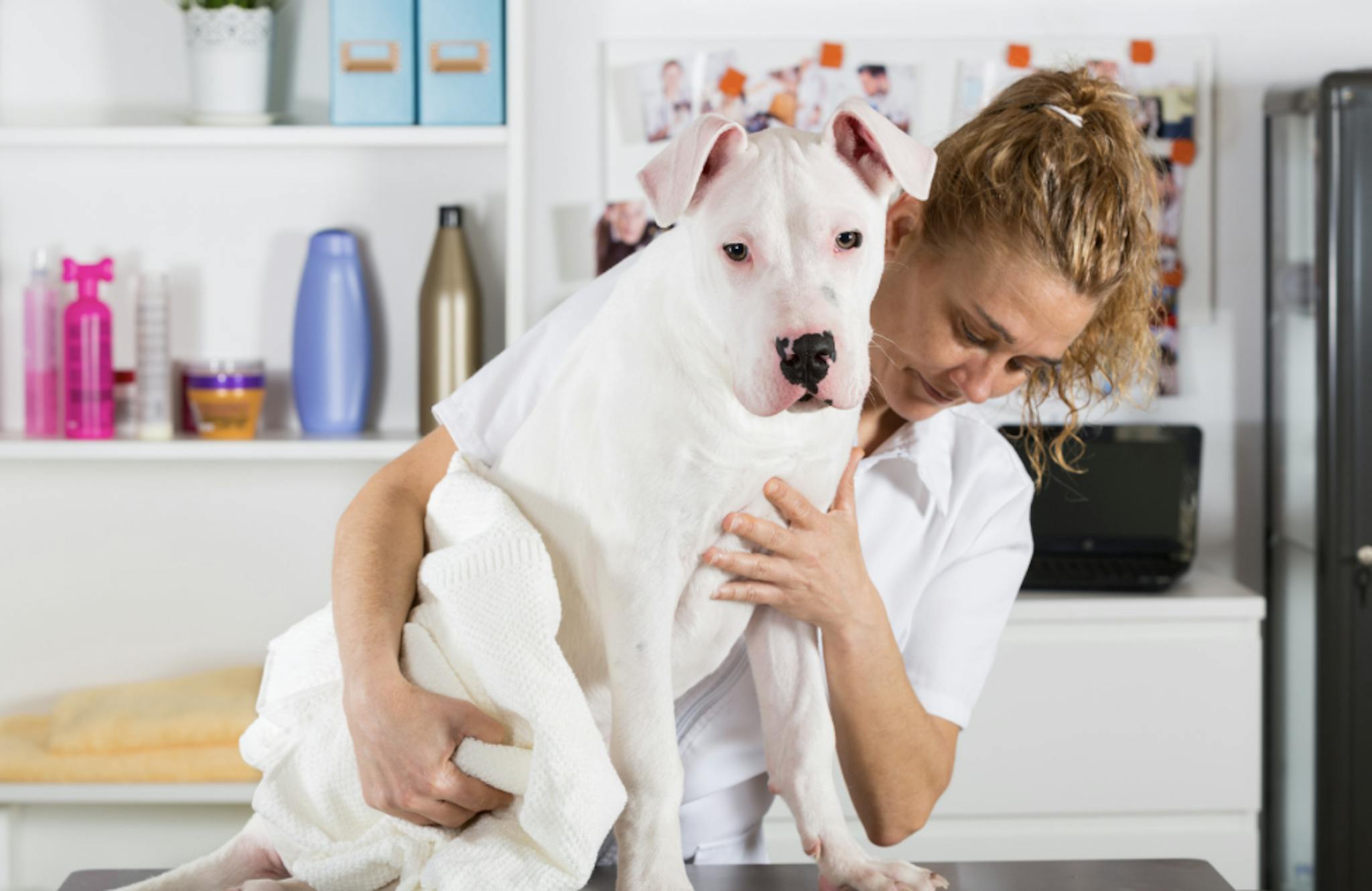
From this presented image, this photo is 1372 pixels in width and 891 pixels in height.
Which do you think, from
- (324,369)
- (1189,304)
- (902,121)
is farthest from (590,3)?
(1189,304)

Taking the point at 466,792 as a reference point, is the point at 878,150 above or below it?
above

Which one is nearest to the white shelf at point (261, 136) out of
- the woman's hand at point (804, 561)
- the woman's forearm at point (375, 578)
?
the woman's forearm at point (375, 578)

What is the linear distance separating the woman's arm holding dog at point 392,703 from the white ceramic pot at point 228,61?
4.75 feet

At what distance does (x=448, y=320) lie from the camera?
241 centimetres

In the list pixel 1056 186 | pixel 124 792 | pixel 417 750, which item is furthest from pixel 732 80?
pixel 417 750

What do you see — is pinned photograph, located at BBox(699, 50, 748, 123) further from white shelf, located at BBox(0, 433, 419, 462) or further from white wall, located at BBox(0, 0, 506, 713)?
white shelf, located at BBox(0, 433, 419, 462)

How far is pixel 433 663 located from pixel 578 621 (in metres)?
0.12

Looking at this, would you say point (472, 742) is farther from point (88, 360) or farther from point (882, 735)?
point (88, 360)

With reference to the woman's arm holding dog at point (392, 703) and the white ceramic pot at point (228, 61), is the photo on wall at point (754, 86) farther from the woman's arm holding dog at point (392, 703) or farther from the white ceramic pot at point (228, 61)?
the woman's arm holding dog at point (392, 703)

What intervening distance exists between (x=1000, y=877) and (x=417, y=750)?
1.87 ft

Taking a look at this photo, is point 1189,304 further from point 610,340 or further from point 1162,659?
point 610,340

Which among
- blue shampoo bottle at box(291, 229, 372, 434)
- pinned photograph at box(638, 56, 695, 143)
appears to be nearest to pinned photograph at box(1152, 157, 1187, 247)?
pinned photograph at box(638, 56, 695, 143)

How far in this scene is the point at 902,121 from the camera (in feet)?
8.74

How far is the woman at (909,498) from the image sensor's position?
3.37 feet
